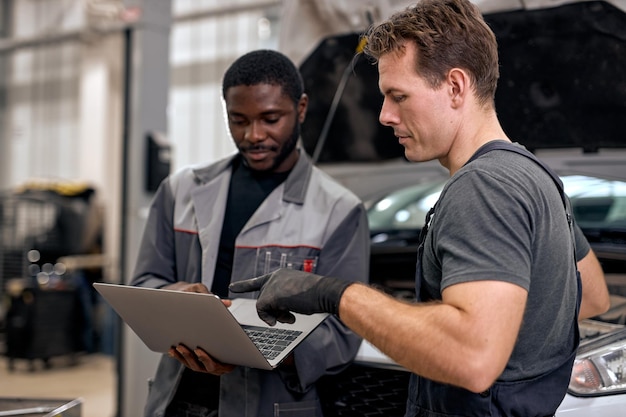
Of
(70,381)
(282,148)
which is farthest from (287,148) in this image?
(70,381)

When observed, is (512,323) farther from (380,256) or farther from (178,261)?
(380,256)

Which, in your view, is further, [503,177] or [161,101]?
[161,101]

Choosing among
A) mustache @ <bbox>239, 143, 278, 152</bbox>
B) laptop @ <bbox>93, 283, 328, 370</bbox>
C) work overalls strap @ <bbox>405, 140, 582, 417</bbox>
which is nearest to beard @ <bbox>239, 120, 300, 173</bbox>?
mustache @ <bbox>239, 143, 278, 152</bbox>

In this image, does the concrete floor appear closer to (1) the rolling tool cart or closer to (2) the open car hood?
(1) the rolling tool cart

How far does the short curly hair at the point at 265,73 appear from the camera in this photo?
1.92 metres

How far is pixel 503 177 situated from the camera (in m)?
1.16

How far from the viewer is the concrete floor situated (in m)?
5.41

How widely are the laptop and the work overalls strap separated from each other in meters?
0.35

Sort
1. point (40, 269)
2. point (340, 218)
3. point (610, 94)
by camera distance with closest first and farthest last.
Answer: point (340, 218), point (610, 94), point (40, 269)

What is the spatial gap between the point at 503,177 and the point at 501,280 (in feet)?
0.56

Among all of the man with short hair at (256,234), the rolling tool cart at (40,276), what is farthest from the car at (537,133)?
the rolling tool cart at (40,276)

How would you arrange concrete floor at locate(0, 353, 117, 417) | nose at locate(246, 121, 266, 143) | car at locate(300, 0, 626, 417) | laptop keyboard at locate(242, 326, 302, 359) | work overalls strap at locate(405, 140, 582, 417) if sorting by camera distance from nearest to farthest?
work overalls strap at locate(405, 140, 582, 417) < laptop keyboard at locate(242, 326, 302, 359) < nose at locate(246, 121, 266, 143) < car at locate(300, 0, 626, 417) < concrete floor at locate(0, 353, 117, 417)

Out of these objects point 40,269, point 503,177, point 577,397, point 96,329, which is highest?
point 503,177

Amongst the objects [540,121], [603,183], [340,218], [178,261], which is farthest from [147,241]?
[603,183]
